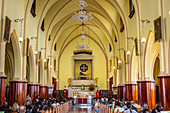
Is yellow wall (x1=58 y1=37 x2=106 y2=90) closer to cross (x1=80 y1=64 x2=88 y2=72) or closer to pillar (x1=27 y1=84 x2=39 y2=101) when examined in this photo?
cross (x1=80 y1=64 x2=88 y2=72)

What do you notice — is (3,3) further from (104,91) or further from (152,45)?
(104,91)

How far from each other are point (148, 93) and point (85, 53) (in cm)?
2009

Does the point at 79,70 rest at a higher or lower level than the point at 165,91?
higher

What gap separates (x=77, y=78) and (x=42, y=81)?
1161cm

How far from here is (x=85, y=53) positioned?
32.6 metres

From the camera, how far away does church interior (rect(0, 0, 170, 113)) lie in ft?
34.5

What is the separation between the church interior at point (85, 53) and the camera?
34.5ft

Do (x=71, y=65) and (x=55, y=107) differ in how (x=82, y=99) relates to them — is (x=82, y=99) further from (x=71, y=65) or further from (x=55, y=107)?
(x=55, y=107)

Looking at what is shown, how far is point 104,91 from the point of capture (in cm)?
3162

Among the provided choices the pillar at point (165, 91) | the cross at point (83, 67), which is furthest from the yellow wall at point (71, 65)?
the pillar at point (165, 91)

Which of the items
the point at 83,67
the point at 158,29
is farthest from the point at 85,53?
the point at 158,29

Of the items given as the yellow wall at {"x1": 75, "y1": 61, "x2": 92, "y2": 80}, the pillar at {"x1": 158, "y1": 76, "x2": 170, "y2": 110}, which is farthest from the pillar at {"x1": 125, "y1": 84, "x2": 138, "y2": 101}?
the yellow wall at {"x1": 75, "y1": 61, "x2": 92, "y2": 80}

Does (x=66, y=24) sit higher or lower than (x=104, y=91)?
higher

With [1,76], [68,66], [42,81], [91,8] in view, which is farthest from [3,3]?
[68,66]
